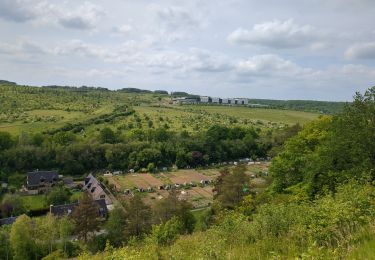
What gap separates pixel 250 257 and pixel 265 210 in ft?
16.2

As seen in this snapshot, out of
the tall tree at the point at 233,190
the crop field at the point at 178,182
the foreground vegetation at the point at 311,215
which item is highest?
the foreground vegetation at the point at 311,215

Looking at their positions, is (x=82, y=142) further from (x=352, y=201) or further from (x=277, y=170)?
(x=352, y=201)

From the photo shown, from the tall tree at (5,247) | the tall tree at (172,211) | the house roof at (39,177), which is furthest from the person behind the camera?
the house roof at (39,177)

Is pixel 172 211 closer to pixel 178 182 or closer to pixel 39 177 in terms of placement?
pixel 178 182

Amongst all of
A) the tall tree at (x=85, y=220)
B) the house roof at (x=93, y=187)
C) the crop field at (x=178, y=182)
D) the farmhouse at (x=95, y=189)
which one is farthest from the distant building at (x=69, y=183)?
the tall tree at (x=85, y=220)

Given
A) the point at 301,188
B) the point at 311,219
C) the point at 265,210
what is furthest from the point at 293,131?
the point at 311,219

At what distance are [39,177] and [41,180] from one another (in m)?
0.69

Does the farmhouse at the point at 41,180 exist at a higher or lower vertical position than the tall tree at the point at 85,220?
lower

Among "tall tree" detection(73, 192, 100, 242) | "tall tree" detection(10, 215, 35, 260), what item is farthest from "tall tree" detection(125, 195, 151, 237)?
"tall tree" detection(10, 215, 35, 260)

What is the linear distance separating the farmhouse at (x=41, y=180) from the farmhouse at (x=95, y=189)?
5017 mm

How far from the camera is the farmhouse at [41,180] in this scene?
53.1m

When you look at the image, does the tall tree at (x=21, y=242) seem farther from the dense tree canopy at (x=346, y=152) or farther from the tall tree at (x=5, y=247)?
the dense tree canopy at (x=346, y=152)

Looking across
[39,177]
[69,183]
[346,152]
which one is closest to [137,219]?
[346,152]

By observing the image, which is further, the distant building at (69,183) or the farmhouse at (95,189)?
the distant building at (69,183)
